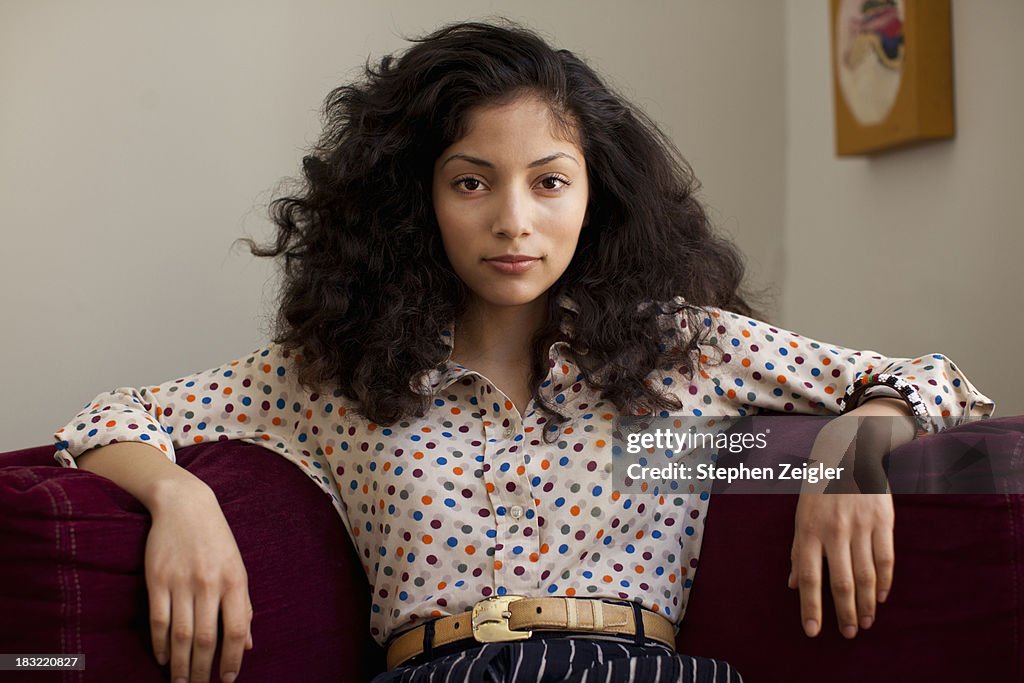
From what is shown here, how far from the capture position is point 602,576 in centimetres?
128

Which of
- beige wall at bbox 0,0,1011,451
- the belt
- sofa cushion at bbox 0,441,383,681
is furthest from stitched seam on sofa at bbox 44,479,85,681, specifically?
beige wall at bbox 0,0,1011,451

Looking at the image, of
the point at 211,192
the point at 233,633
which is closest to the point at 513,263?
the point at 233,633

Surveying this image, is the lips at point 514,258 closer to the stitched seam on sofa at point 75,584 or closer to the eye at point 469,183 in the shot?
the eye at point 469,183

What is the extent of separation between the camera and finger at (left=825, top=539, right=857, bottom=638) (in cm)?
109

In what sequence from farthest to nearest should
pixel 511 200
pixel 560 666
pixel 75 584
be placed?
pixel 511 200, pixel 560 666, pixel 75 584

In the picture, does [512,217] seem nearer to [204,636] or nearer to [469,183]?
[469,183]

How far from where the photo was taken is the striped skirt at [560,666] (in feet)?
3.79

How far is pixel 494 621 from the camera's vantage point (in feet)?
4.04

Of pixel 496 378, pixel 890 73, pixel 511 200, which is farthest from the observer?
pixel 890 73

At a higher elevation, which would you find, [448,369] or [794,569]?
[448,369]

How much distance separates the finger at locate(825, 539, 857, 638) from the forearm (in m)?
0.67

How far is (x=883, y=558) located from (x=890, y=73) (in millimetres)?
1208

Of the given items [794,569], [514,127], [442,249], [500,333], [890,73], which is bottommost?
[794,569]

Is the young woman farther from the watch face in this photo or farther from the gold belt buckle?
the watch face
